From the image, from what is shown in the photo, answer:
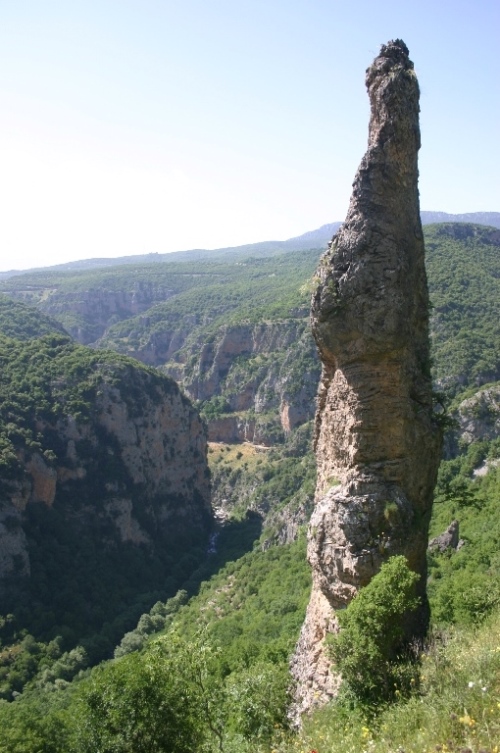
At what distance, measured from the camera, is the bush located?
13117 mm

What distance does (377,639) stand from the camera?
1348cm

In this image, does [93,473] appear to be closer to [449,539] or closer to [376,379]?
[449,539]

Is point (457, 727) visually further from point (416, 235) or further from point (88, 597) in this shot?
point (88, 597)

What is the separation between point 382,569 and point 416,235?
9.72m

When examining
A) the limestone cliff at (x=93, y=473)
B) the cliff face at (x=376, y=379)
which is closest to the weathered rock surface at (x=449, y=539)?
the cliff face at (x=376, y=379)

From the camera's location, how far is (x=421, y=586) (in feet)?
53.6

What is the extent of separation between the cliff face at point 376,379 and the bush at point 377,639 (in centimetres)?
147

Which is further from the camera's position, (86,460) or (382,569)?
(86,460)

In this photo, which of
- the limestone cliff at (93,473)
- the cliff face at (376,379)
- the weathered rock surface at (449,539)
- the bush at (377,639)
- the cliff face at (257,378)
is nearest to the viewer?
the bush at (377,639)

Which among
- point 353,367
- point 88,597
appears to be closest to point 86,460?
point 88,597

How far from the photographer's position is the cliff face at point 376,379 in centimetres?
1562

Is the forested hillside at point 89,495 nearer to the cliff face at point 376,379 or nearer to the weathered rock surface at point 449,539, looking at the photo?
the weathered rock surface at point 449,539

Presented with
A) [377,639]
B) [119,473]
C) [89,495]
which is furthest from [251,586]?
[377,639]

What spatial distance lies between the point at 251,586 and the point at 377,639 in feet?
133
